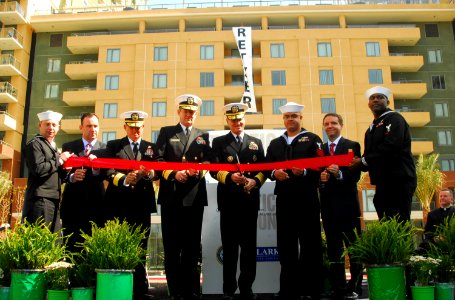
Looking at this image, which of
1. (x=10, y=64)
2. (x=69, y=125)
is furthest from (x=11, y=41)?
(x=69, y=125)

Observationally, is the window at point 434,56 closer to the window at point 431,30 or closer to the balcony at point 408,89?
the window at point 431,30

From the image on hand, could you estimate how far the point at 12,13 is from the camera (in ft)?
134

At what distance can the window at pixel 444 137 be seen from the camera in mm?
40781

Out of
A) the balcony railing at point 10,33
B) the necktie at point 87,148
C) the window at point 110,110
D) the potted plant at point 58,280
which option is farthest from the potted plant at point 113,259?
the balcony railing at point 10,33

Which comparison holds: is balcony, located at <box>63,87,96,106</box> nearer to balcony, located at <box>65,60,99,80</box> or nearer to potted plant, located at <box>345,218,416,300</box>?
balcony, located at <box>65,60,99,80</box>

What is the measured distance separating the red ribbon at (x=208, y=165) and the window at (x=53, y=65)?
134 ft

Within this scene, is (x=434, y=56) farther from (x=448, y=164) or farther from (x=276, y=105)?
(x=276, y=105)

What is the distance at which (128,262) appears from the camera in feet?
14.1

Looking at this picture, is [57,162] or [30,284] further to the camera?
[57,162]

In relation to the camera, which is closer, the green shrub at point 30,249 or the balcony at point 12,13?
the green shrub at point 30,249

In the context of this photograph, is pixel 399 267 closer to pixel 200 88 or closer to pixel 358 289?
pixel 358 289

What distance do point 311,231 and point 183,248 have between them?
1.62 m

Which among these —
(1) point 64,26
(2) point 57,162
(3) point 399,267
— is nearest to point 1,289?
(2) point 57,162

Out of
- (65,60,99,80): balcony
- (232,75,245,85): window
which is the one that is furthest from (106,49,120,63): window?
(232,75,245,85): window
